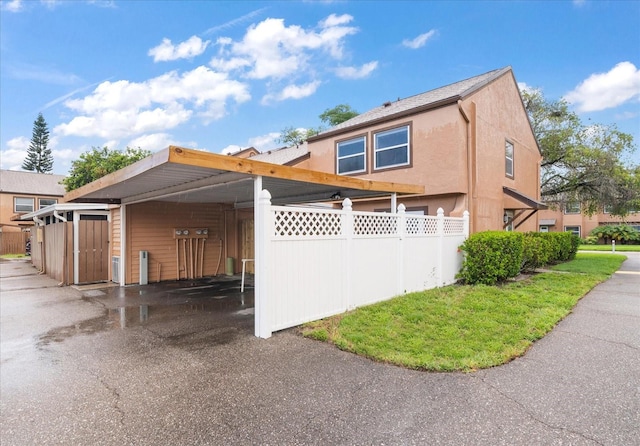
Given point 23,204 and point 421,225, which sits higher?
point 23,204

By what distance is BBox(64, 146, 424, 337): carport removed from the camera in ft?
15.9

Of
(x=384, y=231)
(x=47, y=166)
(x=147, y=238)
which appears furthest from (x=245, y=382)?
(x=47, y=166)

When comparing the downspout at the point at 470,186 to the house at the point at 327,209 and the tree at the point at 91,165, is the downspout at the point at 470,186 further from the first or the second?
the tree at the point at 91,165

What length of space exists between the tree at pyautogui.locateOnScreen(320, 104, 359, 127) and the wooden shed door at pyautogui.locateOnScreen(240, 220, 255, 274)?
24629 millimetres

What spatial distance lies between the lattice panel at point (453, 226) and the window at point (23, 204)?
3316 cm

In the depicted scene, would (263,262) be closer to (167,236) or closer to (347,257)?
(347,257)

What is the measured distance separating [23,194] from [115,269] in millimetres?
25397

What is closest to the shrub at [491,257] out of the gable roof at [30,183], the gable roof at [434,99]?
the gable roof at [434,99]

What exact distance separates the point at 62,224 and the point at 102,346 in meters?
7.56

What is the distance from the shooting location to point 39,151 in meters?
46.8

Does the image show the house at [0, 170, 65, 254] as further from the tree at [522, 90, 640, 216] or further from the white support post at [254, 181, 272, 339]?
the tree at [522, 90, 640, 216]

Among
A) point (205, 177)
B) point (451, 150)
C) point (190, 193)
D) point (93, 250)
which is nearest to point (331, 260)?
point (205, 177)

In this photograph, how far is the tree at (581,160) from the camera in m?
16.8

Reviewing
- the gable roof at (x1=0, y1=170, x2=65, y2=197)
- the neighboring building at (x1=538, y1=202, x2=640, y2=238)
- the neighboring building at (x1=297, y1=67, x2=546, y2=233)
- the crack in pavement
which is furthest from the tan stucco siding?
the neighboring building at (x1=538, y1=202, x2=640, y2=238)
